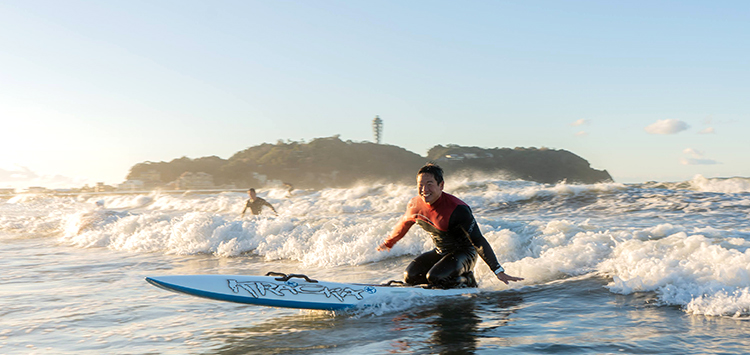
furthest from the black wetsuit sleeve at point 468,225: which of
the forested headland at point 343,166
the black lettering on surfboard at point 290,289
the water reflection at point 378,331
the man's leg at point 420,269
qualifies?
the forested headland at point 343,166

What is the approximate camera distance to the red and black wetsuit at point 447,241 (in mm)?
5641

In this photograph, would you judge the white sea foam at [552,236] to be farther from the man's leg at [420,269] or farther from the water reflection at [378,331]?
the water reflection at [378,331]

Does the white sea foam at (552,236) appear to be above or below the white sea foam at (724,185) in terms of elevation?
below

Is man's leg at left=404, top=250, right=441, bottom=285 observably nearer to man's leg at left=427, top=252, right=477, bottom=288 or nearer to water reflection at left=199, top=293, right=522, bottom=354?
man's leg at left=427, top=252, right=477, bottom=288

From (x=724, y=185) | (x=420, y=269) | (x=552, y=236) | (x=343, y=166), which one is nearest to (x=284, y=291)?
(x=420, y=269)

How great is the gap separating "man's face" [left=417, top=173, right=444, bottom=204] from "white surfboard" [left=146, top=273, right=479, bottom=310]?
113 cm

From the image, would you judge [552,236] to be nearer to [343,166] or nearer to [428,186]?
[428,186]

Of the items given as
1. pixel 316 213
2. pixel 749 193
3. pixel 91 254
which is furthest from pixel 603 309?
pixel 316 213

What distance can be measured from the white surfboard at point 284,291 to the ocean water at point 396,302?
15 centimetres

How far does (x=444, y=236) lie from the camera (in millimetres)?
5879

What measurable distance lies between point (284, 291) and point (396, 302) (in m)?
1.28

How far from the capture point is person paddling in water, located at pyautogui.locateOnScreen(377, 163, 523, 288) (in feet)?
18.2

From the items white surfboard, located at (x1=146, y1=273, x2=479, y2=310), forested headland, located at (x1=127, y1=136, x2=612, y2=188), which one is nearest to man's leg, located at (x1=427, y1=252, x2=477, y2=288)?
white surfboard, located at (x1=146, y1=273, x2=479, y2=310)

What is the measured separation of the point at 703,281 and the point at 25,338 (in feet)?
24.2
